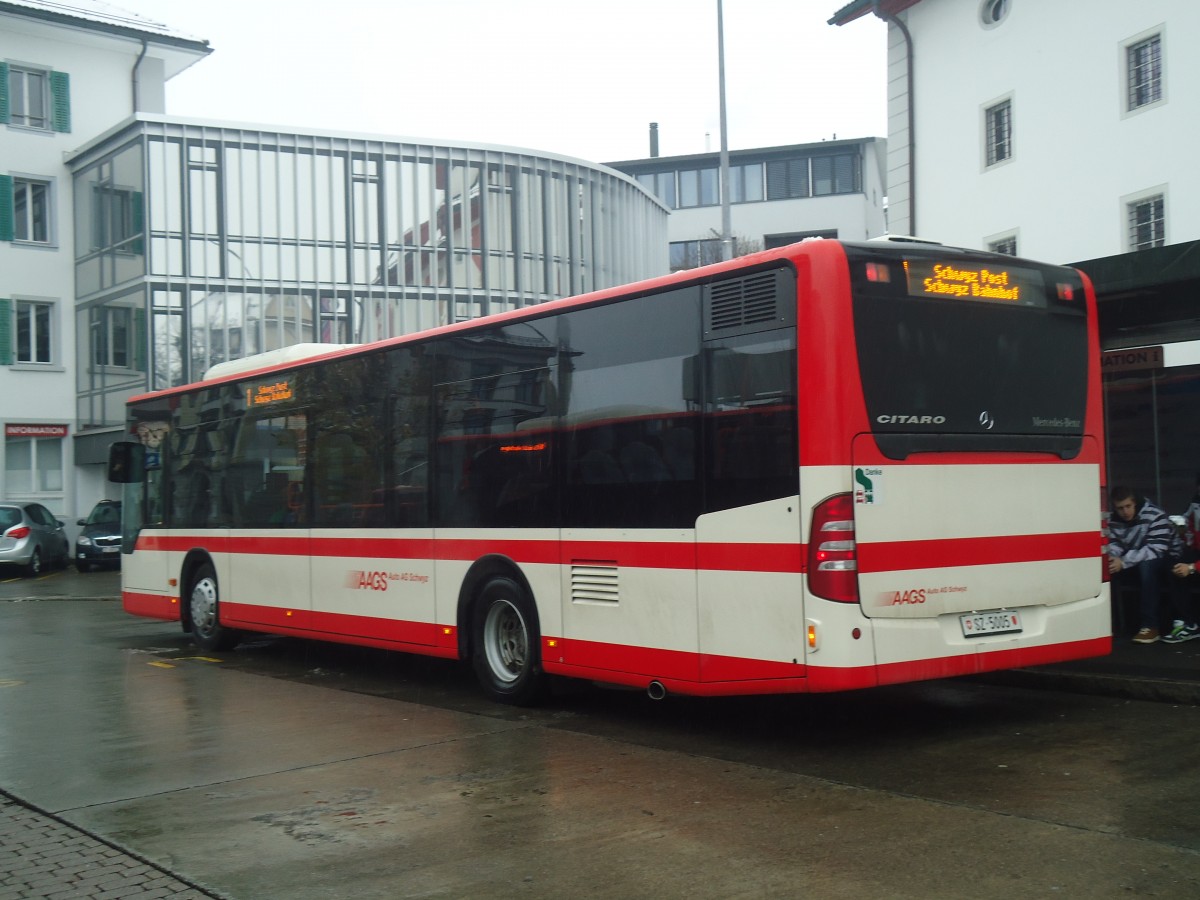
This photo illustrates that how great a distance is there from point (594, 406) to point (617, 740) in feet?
7.44

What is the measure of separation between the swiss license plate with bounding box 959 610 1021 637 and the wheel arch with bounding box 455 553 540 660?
3.29m

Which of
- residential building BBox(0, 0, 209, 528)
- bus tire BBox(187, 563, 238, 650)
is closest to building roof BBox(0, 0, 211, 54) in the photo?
residential building BBox(0, 0, 209, 528)

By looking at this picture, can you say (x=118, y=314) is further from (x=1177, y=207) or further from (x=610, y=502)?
(x=610, y=502)

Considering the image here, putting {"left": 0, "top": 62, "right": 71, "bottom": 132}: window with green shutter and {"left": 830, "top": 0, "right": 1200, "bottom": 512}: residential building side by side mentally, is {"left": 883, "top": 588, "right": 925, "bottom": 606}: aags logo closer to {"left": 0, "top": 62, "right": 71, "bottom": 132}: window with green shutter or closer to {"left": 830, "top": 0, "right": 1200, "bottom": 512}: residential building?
{"left": 830, "top": 0, "right": 1200, "bottom": 512}: residential building

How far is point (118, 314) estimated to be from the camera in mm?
35906

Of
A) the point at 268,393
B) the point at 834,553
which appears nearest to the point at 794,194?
the point at 268,393

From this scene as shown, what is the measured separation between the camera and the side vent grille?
895 cm

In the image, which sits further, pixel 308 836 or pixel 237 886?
pixel 308 836

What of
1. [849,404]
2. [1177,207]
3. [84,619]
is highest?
[1177,207]

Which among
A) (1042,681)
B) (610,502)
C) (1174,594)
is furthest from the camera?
(1174,594)

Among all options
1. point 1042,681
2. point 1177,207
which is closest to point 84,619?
point 1042,681

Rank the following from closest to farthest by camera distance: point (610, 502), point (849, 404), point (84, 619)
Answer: point (849, 404) < point (610, 502) < point (84, 619)

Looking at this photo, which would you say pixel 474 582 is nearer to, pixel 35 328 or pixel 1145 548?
pixel 1145 548

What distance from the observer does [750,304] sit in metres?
7.98
